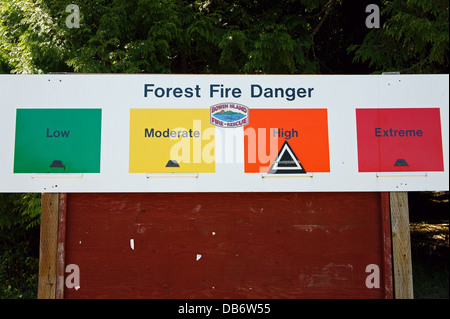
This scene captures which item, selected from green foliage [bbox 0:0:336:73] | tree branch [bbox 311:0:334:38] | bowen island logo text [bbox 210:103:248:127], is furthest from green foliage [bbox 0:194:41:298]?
tree branch [bbox 311:0:334:38]

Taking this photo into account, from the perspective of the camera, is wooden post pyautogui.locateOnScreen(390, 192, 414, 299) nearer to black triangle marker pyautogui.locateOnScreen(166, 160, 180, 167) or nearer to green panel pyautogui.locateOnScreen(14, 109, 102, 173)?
black triangle marker pyautogui.locateOnScreen(166, 160, 180, 167)

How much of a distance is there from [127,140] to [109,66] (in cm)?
260

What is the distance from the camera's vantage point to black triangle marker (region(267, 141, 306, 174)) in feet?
9.98

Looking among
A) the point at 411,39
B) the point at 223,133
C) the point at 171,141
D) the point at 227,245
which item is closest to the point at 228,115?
the point at 223,133

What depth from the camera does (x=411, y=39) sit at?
497cm

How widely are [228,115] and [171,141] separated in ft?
1.80

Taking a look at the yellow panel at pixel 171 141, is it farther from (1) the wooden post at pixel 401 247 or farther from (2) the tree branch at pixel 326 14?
(2) the tree branch at pixel 326 14

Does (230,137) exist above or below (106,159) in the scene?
above

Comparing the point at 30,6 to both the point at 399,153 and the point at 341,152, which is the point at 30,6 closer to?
the point at 341,152

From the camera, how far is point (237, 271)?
3049 millimetres

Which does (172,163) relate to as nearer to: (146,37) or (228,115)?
(228,115)

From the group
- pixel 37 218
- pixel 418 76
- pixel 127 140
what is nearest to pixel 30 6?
pixel 37 218

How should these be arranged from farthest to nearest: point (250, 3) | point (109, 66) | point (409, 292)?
point (250, 3), point (109, 66), point (409, 292)

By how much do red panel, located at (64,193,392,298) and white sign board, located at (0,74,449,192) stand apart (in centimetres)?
16
